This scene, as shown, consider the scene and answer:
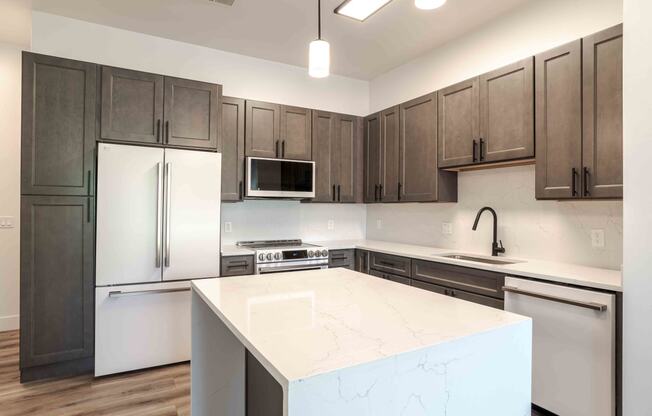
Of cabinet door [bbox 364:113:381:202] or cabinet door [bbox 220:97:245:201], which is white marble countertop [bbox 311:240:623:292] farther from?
cabinet door [bbox 220:97:245:201]

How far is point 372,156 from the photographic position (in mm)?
4059

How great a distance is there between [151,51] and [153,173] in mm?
1303

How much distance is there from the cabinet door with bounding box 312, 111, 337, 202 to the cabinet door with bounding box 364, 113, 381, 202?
397 millimetres

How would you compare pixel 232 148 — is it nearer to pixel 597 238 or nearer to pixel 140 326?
pixel 140 326

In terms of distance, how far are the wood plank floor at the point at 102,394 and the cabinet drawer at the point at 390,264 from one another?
1847 millimetres

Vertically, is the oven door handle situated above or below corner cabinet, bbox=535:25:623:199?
below

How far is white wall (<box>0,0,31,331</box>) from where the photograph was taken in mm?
3574

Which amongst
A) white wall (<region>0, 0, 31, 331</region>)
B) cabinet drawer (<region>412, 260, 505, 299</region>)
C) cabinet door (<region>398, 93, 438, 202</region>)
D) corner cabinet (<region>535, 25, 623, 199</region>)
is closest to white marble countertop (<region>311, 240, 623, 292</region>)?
cabinet drawer (<region>412, 260, 505, 299</region>)

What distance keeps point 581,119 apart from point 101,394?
355 centimetres

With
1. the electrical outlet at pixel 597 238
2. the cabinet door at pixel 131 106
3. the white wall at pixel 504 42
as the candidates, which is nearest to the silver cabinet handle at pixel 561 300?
the electrical outlet at pixel 597 238

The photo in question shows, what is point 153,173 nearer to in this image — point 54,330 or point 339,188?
point 54,330

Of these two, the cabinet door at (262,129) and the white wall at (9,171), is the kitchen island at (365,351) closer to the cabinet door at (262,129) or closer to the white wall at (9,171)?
the cabinet door at (262,129)

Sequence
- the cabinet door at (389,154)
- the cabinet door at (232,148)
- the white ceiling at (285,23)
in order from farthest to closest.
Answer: the cabinet door at (389,154), the cabinet door at (232,148), the white ceiling at (285,23)

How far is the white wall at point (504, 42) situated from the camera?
2432mm
